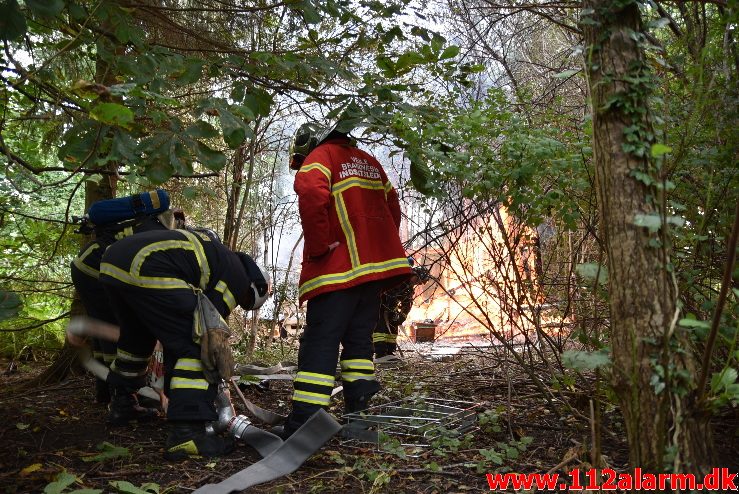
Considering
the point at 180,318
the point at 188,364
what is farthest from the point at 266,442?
the point at 180,318

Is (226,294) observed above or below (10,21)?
below

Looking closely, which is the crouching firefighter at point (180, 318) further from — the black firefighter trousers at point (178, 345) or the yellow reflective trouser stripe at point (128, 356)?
the yellow reflective trouser stripe at point (128, 356)

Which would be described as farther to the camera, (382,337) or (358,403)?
(382,337)

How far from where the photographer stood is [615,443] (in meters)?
3.08

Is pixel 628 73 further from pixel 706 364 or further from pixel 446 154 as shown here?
pixel 446 154

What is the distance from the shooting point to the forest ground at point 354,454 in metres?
2.89

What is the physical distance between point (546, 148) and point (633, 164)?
34.1 inches

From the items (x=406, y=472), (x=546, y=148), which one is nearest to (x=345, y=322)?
(x=406, y=472)

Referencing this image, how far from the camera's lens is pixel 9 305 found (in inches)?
80.0

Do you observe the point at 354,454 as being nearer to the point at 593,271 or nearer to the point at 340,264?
the point at 340,264

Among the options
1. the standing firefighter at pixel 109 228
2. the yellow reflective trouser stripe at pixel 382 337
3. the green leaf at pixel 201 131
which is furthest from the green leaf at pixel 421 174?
the yellow reflective trouser stripe at pixel 382 337

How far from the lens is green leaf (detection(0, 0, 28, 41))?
2.17m

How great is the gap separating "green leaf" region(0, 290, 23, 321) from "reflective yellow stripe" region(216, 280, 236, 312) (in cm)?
157

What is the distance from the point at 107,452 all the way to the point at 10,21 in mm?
2174
